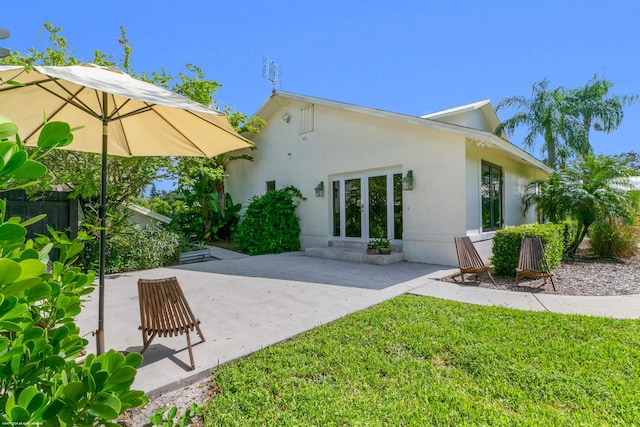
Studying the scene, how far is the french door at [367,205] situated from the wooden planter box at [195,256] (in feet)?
14.7

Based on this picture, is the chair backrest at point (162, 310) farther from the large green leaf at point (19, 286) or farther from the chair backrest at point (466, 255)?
the chair backrest at point (466, 255)

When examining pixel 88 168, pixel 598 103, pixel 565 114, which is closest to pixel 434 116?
pixel 88 168

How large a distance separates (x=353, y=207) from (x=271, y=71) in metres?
9.67

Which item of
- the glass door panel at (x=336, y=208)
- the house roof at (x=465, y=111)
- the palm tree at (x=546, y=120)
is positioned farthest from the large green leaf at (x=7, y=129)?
the palm tree at (x=546, y=120)

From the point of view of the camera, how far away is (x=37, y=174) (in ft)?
3.04

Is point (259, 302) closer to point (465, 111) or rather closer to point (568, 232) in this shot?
point (568, 232)

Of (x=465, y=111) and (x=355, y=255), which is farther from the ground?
(x=465, y=111)

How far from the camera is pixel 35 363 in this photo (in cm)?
103

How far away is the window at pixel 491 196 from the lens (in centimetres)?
1024

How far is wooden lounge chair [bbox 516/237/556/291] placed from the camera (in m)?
6.57

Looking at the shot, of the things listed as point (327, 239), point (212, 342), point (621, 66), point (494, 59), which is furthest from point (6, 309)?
point (621, 66)

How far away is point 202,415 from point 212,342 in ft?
4.42

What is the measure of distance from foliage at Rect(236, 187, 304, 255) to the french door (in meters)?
1.77

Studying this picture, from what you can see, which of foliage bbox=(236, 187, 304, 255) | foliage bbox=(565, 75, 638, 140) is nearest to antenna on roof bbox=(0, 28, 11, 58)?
foliage bbox=(236, 187, 304, 255)
